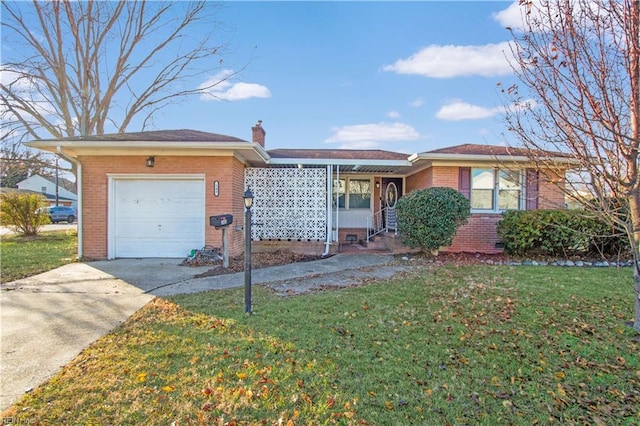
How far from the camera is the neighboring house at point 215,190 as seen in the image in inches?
352

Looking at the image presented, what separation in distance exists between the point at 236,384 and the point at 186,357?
778 mm

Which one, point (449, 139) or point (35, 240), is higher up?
point (449, 139)

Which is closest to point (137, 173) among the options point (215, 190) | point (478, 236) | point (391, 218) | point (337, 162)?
point (215, 190)

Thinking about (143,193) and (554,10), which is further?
(143,193)

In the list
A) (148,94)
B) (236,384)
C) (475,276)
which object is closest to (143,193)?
(236,384)

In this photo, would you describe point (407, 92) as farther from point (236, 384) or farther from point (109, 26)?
point (109, 26)

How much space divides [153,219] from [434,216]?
7629mm

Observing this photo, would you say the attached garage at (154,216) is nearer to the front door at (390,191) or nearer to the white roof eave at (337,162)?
the white roof eave at (337,162)

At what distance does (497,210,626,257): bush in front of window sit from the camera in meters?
8.77

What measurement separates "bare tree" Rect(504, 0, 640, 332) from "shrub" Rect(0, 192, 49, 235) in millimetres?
18191

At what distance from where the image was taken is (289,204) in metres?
10.7

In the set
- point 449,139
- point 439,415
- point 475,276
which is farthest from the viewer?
point 449,139

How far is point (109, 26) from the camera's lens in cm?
1750

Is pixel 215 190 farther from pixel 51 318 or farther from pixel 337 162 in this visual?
pixel 51 318
